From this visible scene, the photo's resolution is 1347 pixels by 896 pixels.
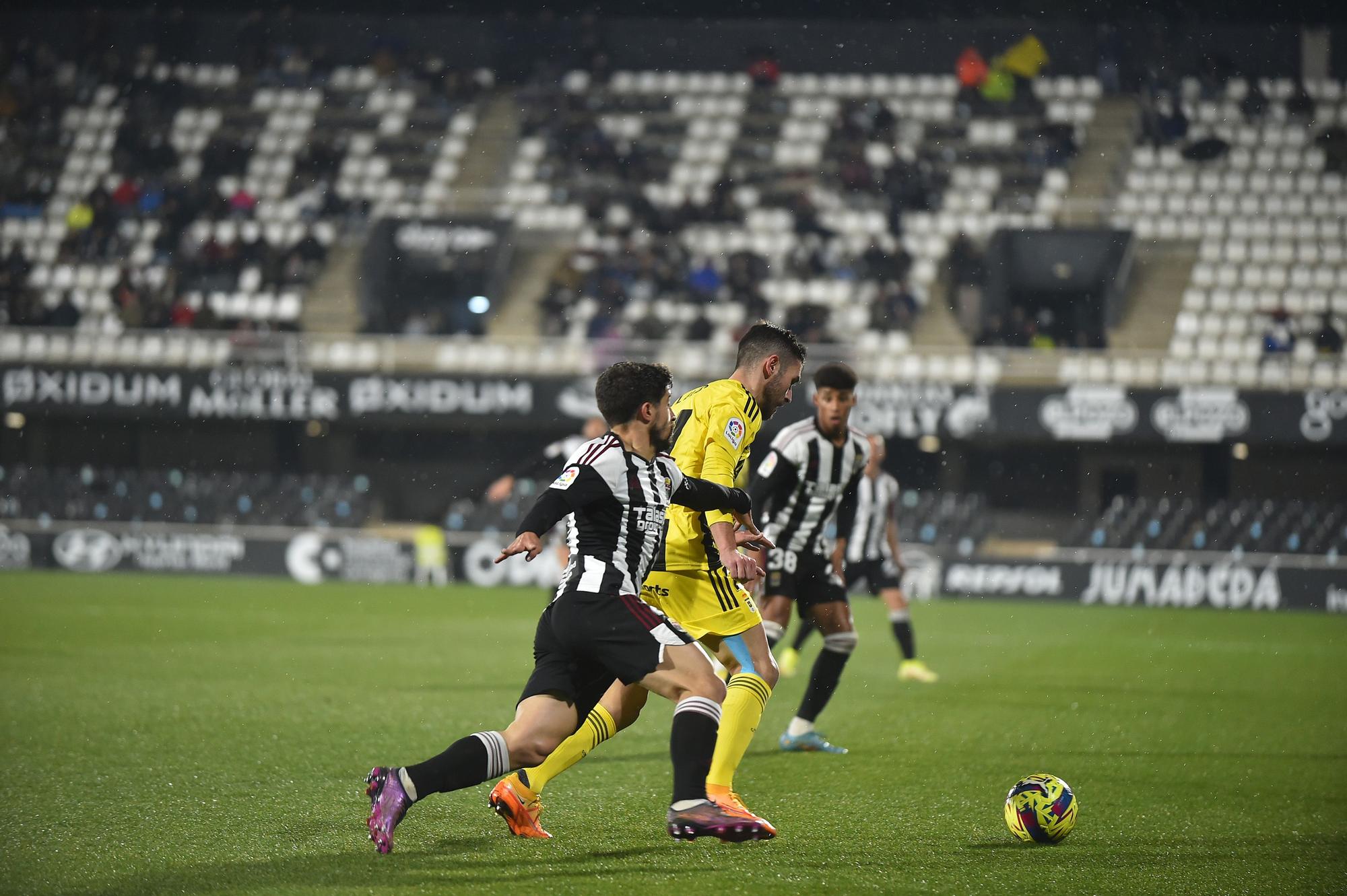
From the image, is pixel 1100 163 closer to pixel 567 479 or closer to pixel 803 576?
pixel 803 576

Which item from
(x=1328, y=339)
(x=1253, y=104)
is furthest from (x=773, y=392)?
(x=1253, y=104)

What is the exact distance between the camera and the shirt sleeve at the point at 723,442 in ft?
19.8

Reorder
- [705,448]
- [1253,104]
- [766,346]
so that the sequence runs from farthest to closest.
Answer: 1. [1253,104]
2. [766,346]
3. [705,448]

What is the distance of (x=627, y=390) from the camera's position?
5512mm

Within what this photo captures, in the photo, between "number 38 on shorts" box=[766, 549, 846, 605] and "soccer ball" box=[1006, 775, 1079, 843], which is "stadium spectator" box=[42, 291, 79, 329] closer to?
"number 38 on shorts" box=[766, 549, 846, 605]

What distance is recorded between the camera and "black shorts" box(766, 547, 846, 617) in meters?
7.99

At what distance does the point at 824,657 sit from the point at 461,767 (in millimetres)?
3358

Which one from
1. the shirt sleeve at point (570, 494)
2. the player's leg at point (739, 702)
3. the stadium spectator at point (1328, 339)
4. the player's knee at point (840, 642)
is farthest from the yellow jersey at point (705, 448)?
the stadium spectator at point (1328, 339)

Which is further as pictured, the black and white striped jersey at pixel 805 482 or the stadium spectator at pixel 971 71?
the stadium spectator at pixel 971 71

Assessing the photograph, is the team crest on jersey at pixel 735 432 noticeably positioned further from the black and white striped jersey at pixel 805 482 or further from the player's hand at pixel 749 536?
the black and white striped jersey at pixel 805 482

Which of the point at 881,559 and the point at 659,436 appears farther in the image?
the point at 881,559

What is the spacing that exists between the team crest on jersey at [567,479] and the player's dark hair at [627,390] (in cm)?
25

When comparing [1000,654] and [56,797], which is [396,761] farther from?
[1000,654]

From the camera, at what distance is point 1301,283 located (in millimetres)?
26172
